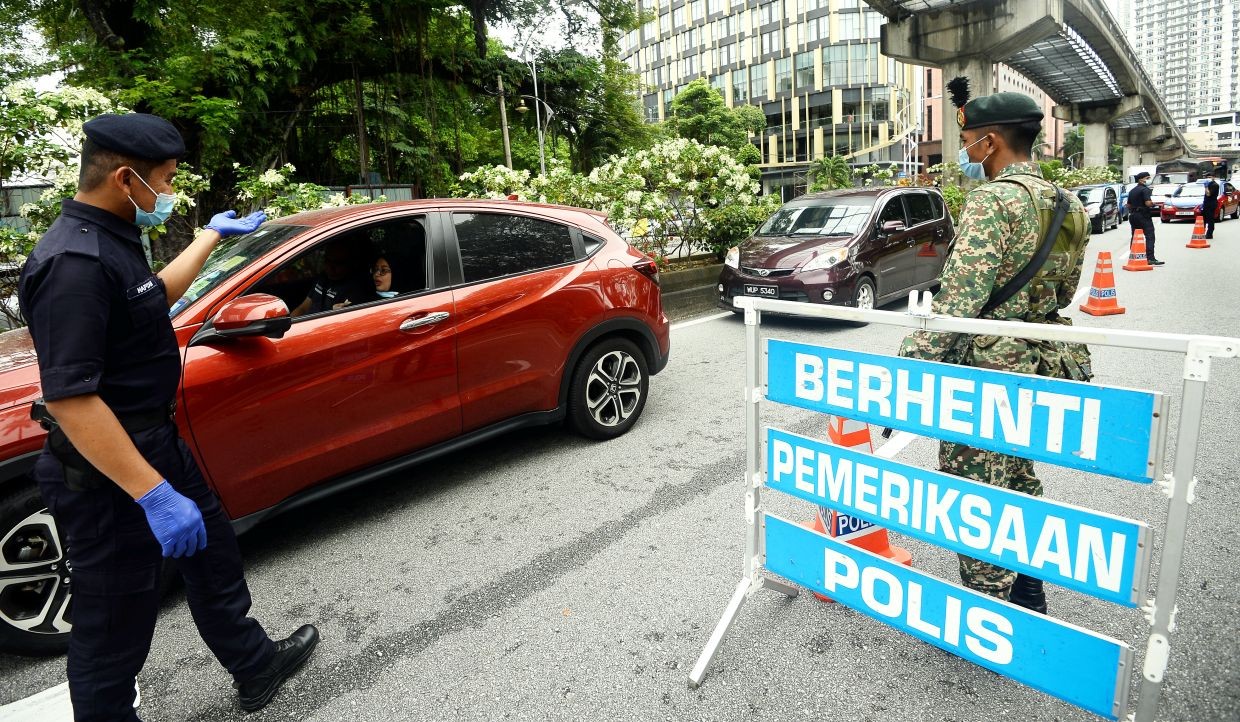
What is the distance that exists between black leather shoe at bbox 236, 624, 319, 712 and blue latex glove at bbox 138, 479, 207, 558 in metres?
0.68

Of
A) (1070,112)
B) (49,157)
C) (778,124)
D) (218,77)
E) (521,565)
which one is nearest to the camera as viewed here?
(521,565)

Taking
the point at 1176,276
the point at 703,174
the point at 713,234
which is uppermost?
the point at 703,174

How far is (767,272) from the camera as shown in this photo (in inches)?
342

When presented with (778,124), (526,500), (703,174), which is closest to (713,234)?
(703,174)

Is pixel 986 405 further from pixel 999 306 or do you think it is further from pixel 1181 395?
pixel 999 306

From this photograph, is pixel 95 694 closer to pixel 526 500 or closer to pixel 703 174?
pixel 526 500

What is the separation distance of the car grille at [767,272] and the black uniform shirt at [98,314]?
283 inches

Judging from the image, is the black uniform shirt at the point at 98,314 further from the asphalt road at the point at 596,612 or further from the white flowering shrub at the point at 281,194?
the white flowering shrub at the point at 281,194

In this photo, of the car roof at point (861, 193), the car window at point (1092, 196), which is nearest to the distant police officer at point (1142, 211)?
the car roof at point (861, 193)

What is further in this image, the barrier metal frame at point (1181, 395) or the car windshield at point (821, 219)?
the car windshield at point (821, 219)

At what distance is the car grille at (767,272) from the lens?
8545 mm

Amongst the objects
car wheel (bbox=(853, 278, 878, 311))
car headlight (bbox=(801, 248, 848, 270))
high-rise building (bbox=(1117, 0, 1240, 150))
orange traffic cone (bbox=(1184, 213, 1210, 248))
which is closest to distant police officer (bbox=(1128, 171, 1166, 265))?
orange traffic cone (bbox=(1184, 213, 1210, 248))

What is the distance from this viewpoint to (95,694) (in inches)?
84.4

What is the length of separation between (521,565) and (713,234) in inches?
373
